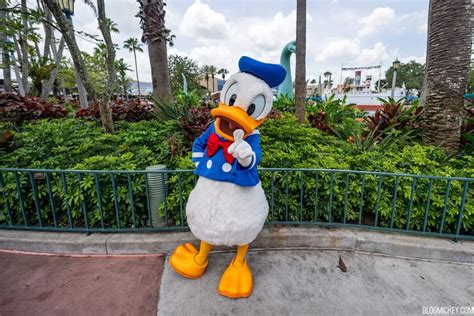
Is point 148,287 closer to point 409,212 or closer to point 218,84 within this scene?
point 409,212

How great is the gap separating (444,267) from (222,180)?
2.30 meters

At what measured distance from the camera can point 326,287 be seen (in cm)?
205

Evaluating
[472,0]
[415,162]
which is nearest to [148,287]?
[415,162]

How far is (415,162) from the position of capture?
9.14 ft

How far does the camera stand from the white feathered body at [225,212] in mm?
1812

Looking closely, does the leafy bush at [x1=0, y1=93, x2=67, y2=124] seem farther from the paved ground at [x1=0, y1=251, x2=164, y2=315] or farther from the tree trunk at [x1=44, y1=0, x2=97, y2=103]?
the paved ground at [x1=0, y1=251, x2=164, y2=315]

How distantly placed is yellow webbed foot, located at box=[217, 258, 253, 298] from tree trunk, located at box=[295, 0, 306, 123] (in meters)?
4.12

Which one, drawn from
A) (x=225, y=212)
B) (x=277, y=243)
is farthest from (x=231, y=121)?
(x=277, y=243)

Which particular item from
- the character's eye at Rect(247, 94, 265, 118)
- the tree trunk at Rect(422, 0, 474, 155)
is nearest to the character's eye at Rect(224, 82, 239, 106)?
the character's eye at Rect(247, 94, 265, 118)

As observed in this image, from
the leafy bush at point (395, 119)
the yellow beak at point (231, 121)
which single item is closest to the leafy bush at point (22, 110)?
the yellow beak at point (231, 121)

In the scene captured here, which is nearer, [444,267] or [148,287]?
[148,287]

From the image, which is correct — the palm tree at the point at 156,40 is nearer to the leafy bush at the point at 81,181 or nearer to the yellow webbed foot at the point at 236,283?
the leafy bush at the point at 81,181

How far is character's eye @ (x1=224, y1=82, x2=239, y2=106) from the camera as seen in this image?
5.60ft

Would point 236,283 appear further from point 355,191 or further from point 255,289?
point 355,191
